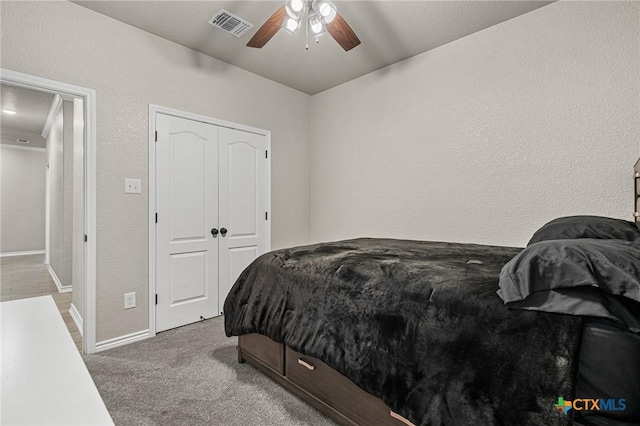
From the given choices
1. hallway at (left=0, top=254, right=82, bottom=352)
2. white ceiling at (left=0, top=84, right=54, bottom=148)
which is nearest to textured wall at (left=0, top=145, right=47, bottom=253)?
white ceiling at (left=0, top=84, right=54, bottom=148)

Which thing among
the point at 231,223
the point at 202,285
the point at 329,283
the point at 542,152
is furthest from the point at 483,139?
the point at 202,285

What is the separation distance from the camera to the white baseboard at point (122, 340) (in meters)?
2.54

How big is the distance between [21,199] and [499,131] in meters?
9.69

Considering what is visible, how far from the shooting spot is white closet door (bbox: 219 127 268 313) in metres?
3.43

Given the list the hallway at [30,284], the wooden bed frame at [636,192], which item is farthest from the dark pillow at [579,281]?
the hallway at [30,284]

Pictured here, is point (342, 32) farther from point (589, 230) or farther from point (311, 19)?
point (589, 230)

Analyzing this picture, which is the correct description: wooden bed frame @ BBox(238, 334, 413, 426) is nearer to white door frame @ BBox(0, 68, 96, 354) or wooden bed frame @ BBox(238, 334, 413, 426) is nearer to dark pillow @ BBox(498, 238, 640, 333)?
dark pillow @ BBox(498, 238, 640, 333)

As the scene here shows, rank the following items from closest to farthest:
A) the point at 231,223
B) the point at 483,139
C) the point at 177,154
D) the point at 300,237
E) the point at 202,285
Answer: the point at 483,139, the point at 177,154, the point at 202,285, the point at 231,223, the point at 300,237

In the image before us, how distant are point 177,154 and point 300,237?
6.32 feet

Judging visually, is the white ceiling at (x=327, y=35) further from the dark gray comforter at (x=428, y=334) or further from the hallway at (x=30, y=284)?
the hallway at (x=30, y=284)

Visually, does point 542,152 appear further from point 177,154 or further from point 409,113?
point 177,154

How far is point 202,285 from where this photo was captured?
10.6ft

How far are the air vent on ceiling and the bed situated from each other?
2.21m

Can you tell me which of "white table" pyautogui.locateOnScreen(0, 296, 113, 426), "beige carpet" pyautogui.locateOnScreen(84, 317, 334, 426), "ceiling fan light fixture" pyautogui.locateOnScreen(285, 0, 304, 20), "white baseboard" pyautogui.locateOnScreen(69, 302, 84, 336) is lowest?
"beige carpet" pyautogui.locateOnScreen(84, 317, 334, 426)
